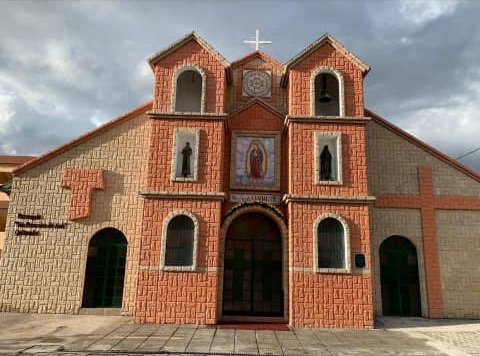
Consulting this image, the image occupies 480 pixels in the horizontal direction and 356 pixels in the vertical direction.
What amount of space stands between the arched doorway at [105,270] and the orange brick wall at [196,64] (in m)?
5.51

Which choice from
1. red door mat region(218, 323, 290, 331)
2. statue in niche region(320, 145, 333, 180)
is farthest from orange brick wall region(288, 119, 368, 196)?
red door mat region(218, 323, 290, 331)

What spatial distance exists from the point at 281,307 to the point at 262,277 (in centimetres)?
129

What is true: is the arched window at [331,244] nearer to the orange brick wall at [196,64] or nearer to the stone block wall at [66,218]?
the orange brick wall at [196,64]

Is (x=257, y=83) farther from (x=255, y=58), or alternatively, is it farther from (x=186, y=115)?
(x=186, y=115)

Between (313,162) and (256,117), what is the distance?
316cm

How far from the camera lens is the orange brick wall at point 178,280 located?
12.8 metres

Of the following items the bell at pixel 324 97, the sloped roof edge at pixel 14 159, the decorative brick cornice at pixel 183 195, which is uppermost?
the bell at pixel 324 97

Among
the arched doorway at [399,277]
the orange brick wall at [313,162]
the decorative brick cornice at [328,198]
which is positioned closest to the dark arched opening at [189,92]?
the orange brick wall at [313,162]

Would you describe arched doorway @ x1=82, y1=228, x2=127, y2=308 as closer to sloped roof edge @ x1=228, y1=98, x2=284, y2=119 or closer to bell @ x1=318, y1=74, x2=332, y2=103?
sloped roof edge @ x1=228, y1=98, x2=284, y2=119

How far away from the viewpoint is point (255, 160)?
49.4 ft

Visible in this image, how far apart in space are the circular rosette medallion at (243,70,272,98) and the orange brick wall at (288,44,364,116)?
138cm

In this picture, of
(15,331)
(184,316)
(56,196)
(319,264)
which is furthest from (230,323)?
(56,196)

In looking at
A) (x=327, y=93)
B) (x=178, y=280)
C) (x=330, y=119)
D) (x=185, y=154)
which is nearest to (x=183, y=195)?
(x=185, y=154)

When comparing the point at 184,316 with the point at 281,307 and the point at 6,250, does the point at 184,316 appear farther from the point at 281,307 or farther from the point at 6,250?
the point at 6,250
